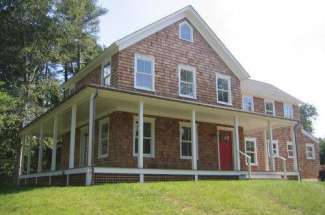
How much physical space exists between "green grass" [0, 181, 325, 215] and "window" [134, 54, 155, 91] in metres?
6.37

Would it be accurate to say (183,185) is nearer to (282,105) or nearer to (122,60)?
(122,60)

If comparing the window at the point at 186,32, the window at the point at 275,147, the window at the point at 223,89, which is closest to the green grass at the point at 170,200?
the window at the point at 223,89

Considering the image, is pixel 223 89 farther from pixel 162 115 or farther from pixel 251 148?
pixel 251 148

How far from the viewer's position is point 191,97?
723 inches

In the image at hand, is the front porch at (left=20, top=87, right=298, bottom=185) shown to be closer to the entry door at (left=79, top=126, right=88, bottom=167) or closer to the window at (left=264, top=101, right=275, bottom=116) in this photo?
the entry door at (left=79, top=126, right=88, bottom=167)

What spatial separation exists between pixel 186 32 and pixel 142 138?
8.14 meters

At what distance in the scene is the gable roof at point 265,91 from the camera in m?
26.3

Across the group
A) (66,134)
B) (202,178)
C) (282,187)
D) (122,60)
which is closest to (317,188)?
(282,187)

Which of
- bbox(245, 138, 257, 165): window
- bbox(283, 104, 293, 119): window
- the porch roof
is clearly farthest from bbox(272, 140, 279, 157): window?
the porch roof

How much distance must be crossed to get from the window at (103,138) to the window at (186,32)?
20.1ft

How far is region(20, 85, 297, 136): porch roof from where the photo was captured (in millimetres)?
13445

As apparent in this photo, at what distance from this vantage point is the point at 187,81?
18.6m

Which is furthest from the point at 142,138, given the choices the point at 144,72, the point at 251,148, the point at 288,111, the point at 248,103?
the point at 288,111

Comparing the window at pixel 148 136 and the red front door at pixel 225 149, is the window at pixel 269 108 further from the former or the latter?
the window at pixel 148 136
